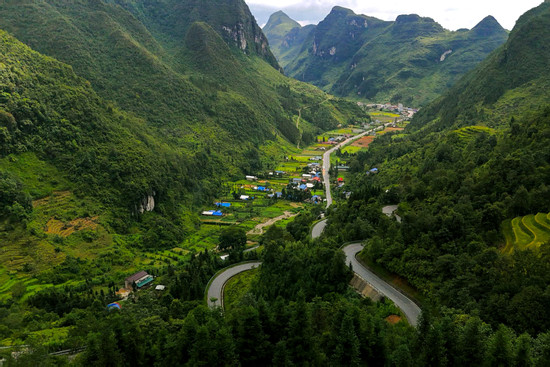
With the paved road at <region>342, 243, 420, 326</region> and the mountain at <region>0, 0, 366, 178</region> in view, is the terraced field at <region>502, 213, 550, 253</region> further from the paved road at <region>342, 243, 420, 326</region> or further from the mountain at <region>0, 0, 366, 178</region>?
the mountain at <region>0, 0, 366, 178</region>

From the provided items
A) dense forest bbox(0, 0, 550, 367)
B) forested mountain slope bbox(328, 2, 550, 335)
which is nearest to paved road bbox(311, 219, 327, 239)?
dense forest bbox(0, 0, 550, 367)

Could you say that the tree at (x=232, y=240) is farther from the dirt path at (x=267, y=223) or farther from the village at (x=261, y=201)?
the dirt path at (x=267, y=223)

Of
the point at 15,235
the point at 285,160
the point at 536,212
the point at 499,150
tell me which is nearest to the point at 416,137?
the point at 285,160

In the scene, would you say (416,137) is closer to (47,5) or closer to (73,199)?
(73,199)

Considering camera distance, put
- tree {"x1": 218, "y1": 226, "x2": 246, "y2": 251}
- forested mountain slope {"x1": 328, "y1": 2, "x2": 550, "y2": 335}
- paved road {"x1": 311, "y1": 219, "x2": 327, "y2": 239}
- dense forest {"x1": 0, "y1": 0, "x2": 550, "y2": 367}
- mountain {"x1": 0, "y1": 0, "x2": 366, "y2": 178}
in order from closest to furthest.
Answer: dense forest {"x1": 0, "y1": 0, "x2": 550, "y2": 367}, forested mountain slope {"x1": 328, "y1": 2, "x2": 550, "y2": 335}, paved road {"x1": 311, "y1": 219, "x2": 327, "y2": 239}, tree {"x1": 218, "y1": 226, "x2": 246, "y2": 251}, mountain {"x1": 0, "y1": 0, "x2": 366, "y2": 178}

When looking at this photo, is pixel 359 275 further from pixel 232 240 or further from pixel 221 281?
pixel 232 240

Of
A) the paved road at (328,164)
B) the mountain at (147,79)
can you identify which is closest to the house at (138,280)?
the paved road at (328,164)
